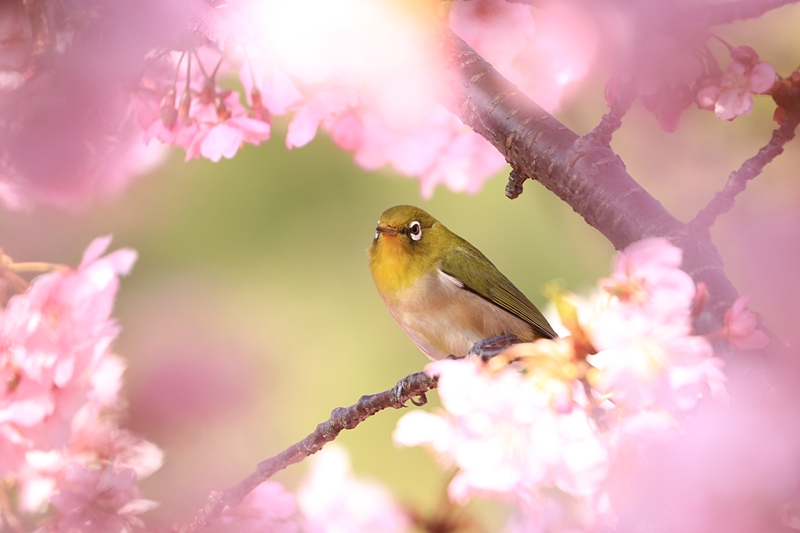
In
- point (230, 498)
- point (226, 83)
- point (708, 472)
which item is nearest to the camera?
point (708, 472)

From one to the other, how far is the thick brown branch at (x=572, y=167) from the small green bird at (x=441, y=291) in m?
0.16

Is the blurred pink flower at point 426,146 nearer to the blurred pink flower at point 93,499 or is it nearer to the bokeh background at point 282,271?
the bokeh background at point 282,271

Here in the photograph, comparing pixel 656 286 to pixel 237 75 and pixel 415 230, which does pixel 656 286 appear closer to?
pixel 415 230

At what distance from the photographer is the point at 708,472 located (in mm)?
327

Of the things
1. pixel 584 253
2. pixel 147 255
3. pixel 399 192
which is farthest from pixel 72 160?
pixel 584 253

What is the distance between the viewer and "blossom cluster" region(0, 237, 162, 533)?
0.48 meters

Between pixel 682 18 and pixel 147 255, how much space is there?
0.59m

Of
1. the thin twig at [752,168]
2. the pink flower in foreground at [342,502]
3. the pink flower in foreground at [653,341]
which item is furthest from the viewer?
the pink flower in foreground at [342,502]

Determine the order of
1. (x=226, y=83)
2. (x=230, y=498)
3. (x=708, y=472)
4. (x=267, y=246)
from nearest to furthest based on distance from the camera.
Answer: (x=708, y=472) < (x=230, y=498) < (x=226, y=83) < (x=267, y=246)

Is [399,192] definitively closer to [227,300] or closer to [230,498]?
[227,300]

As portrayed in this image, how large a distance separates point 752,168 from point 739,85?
57 mm

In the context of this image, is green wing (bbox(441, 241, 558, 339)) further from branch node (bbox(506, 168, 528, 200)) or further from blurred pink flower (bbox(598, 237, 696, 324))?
blurred pink flower (bbox(598, 237, 696, 324))

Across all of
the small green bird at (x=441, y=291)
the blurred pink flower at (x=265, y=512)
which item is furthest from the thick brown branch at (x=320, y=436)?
the small green bird at (x=441, y=291)

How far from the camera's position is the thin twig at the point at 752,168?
0.42 m
